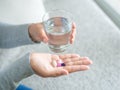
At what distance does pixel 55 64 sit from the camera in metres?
0.75

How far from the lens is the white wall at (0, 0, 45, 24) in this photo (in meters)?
1.09

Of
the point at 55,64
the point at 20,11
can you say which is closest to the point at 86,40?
the point at 20,11

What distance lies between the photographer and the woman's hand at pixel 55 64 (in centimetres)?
71

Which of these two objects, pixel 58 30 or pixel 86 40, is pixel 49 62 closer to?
pixel 58 30

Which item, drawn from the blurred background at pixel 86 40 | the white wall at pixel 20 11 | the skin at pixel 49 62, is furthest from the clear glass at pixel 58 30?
the white wall at pixel 20 11

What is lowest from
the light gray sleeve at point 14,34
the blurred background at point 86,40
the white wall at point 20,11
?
the blurred background at point 86,40

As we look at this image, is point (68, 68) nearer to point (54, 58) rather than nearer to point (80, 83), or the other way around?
point (54, 58)

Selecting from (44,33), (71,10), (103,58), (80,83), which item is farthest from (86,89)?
(71,10)

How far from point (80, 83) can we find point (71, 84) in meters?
0.04

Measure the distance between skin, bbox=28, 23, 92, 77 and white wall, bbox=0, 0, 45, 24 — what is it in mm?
307

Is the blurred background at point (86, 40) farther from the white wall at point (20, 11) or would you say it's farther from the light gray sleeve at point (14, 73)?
the light gray sleeve at point (14, 73)

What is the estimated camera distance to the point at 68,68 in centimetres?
72

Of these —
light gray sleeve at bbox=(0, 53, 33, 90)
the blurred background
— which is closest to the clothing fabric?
light gray sleeve at bbox=(0, 53, 33, 90)

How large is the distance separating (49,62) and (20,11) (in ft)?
1.44
